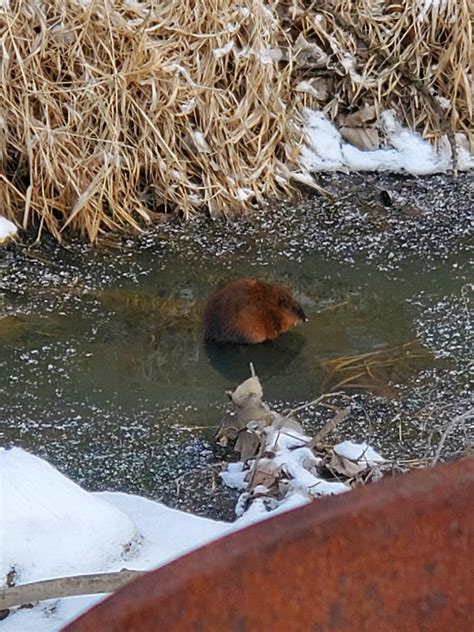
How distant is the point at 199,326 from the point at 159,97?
1335mm

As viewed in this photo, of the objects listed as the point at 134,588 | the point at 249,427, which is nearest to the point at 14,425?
the point at 249,427

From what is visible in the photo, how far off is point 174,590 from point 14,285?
3877 millimetres

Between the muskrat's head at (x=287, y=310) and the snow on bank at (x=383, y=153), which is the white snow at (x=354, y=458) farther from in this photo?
the snow on bank at (x=383, y=153)

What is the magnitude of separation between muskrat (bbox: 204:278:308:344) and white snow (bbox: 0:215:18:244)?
3.74 ft

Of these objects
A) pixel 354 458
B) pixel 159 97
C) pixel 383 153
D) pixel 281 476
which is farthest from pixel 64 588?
pixel 383 153

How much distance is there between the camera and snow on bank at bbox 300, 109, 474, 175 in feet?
19.7

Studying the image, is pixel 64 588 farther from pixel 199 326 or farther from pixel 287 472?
pixel 199 326

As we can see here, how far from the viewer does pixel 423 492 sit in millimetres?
1131

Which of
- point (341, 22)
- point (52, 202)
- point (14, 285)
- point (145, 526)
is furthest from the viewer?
point (341, 22)

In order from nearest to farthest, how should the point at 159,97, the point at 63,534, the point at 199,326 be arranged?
the point at 63,534 → the point at 199,326 → the point at 159,97

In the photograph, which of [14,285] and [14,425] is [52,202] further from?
[14,425]

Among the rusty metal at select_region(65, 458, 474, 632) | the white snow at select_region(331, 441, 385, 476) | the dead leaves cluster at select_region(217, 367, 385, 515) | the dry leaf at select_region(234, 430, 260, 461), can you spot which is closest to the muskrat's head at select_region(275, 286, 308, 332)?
the dead leaves cluster at select_region(217, 367, 385, 515)

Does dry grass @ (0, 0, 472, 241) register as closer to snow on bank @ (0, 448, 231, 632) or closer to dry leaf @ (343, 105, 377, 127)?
dry leaf @ (343, 105, 377, 127)

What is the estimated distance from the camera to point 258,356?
14.5 ft
